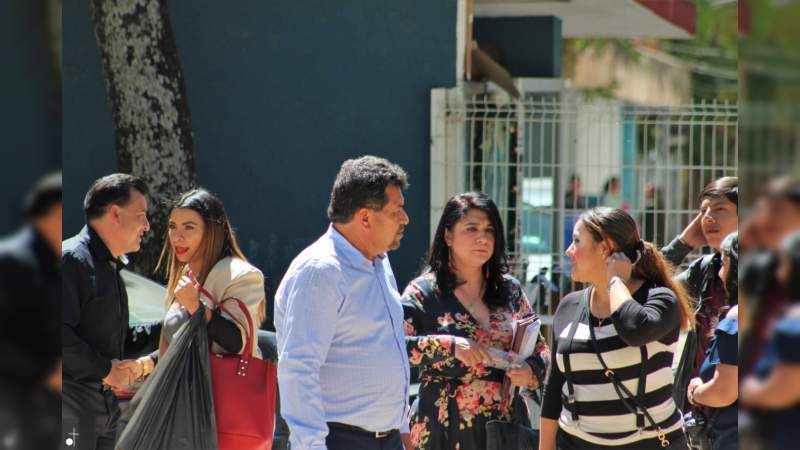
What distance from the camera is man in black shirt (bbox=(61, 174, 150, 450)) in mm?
3648

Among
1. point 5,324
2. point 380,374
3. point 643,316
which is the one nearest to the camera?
point 5,324

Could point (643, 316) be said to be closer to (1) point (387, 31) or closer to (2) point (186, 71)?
(1) point (387, 31)

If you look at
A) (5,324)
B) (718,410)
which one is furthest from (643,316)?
(5,324)

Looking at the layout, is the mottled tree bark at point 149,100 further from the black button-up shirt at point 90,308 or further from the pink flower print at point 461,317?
the pink flower print at point 461,317

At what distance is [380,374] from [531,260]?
5.59 metres

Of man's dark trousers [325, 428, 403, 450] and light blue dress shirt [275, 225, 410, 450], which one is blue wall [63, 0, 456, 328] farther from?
man's dark trousers [325, 428, 403, 450]

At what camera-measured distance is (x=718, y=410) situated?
3.59 metres

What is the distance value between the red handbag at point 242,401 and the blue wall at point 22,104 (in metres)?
2.77

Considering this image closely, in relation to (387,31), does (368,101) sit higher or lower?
lower

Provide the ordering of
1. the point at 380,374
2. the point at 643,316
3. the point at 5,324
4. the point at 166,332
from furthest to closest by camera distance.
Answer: the point at 166,332 → the point at 643,316 → the point at 380,374 → the point at 5,324

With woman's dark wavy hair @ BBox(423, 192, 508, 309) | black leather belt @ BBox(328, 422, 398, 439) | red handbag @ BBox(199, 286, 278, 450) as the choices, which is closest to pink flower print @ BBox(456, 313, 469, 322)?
woman's dark wavy hair @ BBox(423, 192, 508, 309)

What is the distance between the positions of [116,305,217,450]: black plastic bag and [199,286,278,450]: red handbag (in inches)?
2.1

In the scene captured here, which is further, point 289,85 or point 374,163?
point 289,85

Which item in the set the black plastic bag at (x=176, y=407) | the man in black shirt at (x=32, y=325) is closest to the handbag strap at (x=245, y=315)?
the black plastic bag at (x=176, y=407)
